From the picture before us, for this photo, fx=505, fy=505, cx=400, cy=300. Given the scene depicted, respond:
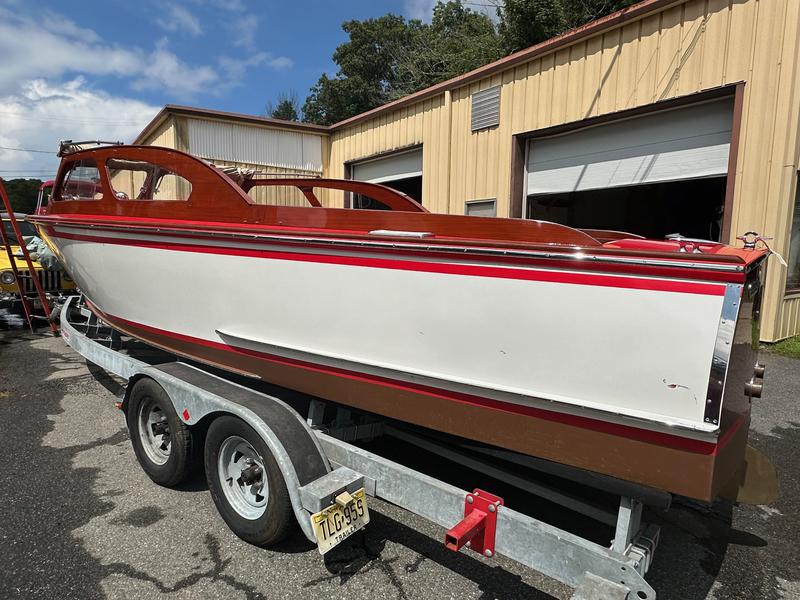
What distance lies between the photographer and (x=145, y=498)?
2.89 meters

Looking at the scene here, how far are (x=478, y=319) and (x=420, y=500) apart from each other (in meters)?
0.81

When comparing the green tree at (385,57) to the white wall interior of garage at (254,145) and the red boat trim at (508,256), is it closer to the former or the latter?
the white wall interior of garage at (254,145)

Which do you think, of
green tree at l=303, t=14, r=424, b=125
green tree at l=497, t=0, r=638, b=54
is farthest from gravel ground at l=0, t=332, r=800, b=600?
green tree at l=303, t=14, r=424, b=125

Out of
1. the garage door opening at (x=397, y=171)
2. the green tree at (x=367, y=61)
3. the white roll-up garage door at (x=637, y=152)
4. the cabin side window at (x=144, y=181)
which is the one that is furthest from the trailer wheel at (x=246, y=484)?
the green tree at (x=367, y=61)

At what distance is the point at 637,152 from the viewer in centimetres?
673

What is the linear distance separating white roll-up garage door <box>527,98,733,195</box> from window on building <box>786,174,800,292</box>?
3.66 ft

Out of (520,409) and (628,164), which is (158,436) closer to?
(520,409)

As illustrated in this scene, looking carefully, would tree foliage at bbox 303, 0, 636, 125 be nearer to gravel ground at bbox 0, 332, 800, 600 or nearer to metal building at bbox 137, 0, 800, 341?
metal building at bbox 137, 0, 800, 341

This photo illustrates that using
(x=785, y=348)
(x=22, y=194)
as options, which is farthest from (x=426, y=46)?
(x=22, y=194)

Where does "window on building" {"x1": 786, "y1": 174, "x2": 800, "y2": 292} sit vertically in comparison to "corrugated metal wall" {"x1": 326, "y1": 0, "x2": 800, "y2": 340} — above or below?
below

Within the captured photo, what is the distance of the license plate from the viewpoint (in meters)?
2.06

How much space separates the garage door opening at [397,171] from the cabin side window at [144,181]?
5.76 meters

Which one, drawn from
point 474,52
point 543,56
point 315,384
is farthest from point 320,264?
point 474,52

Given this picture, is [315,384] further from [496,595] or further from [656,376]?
[656,376]
